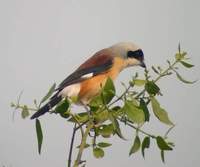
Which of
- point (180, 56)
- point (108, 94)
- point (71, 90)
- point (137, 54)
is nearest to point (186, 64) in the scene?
point (180, 56)

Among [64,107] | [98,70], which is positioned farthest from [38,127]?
[98,70]

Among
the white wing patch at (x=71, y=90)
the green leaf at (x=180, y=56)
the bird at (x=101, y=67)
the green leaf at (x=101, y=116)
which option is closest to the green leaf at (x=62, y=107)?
the green leaf at (x=101, y=116)

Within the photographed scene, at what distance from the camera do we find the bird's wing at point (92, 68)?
110 centimetres

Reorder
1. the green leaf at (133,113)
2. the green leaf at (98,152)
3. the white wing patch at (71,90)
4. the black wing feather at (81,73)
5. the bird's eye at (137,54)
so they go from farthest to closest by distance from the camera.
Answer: the bird's eye at (137,54)
the black wing feather at (81,73)
the white wing patch at (71,90)
the green leaf at (98,152)
the green leaf at (133,113)

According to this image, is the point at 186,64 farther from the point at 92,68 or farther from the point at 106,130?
the point at 92,68

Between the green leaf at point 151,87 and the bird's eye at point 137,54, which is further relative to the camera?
the bird's eye at point 137,54

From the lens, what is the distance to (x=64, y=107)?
0.45m

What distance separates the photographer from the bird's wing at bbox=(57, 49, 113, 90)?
1.10 m

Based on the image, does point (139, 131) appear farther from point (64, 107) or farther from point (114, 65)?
point (114, 65)

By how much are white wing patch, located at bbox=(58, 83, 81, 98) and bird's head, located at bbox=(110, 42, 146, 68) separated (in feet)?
0.80

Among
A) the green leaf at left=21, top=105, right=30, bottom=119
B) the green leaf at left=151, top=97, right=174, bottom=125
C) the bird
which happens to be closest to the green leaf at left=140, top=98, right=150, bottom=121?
the green leaf at left=151, top=97, right=174, bottom=125

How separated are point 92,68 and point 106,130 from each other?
79cm

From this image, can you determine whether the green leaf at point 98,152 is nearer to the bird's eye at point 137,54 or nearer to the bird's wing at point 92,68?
the bird's wing at point 92,68

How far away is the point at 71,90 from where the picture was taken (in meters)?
0.99
